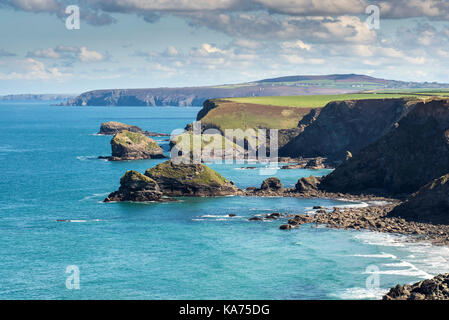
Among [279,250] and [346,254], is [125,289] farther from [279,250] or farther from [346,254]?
[346,254]

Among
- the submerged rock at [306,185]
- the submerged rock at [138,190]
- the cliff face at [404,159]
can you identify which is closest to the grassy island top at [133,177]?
the submerged rock at [138,190]

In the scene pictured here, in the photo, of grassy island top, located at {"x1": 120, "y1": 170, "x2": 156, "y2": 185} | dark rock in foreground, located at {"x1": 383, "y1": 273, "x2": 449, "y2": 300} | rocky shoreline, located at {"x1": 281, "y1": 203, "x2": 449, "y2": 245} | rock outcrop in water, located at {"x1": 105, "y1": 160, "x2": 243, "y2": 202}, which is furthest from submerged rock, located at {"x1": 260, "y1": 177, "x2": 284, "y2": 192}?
dark rock in foreground, located at {"x1": 383, "y1": 273, "x2": 449, "y2": 300}

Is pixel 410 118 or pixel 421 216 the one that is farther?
pixel 410 118

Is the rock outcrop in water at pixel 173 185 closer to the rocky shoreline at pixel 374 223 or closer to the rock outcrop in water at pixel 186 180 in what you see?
the rock outcrop in water at pixel 186 180

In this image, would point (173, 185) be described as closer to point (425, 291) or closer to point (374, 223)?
point (374, 223)

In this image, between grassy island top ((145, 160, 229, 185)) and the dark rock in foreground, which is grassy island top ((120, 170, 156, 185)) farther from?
the dark rock in foreground
